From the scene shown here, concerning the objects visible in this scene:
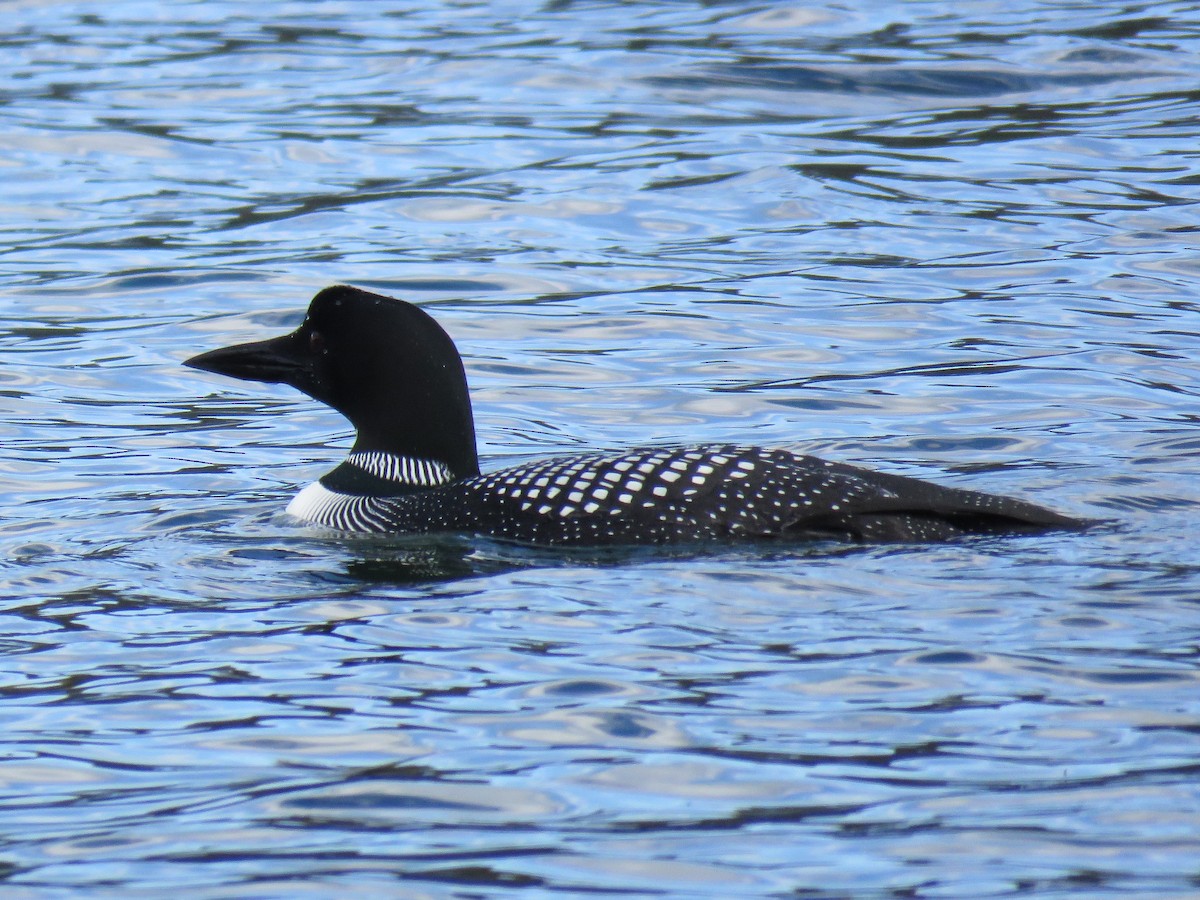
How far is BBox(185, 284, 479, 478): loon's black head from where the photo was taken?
5734 millimetres

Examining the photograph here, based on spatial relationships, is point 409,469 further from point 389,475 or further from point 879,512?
point 879,512

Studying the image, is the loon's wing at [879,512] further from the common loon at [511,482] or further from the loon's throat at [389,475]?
the loon's throat at [389,475]

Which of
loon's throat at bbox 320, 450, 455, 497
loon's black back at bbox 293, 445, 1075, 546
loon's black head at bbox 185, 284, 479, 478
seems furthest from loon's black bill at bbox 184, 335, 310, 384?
loon's black back at bbox 293, 445, 1075, 546

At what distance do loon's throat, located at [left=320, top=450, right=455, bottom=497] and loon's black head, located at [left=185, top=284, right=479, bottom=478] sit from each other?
0.02m

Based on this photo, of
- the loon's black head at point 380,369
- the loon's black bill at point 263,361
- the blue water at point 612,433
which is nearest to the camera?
the blue water at point 612,433

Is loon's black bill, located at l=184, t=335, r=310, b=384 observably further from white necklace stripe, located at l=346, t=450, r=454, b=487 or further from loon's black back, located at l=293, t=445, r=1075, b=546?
loon's black back, located at l=293, t=445, r=1075, b=546

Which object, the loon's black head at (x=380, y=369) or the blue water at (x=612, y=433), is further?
the loon's black head at (x=380, y=369)

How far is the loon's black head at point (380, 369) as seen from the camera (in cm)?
573

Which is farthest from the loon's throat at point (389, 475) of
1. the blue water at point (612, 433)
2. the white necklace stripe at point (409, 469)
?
the blue water at point (612, 433)

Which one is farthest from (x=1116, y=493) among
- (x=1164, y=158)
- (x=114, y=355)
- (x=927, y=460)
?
(x=1164, y=158)

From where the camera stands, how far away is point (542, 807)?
139 inches

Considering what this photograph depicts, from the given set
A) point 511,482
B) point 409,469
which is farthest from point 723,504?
point 409,469

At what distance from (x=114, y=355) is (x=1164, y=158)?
5324 millimetres

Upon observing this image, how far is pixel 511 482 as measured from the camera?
5402 millimetres
